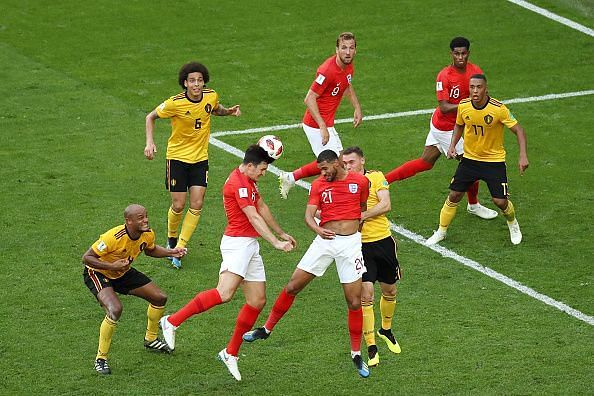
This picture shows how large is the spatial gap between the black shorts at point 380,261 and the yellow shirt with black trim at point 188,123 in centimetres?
343

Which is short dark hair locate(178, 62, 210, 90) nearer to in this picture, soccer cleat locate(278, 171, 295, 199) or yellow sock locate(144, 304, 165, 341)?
soccer cleat locate(278, 171, 295, 199)

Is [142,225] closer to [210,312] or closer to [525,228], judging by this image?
[210,312]

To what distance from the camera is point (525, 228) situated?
1664cm

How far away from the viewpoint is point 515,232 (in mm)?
16141

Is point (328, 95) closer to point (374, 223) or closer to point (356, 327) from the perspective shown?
point (374, 223)

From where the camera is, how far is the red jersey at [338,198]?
40.2 ft

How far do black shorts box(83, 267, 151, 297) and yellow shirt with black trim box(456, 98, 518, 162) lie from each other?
5.34 metres

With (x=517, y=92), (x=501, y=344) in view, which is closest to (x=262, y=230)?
(x=501, y=344)

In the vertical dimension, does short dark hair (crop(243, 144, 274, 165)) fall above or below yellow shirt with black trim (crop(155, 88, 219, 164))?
above

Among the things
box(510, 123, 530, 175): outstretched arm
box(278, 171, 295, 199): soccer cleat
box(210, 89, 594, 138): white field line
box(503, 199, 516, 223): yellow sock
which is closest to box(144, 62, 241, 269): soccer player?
box(278, 171, 295, 199): soccer cleat

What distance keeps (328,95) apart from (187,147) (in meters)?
2.47

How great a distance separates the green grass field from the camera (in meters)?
12.6

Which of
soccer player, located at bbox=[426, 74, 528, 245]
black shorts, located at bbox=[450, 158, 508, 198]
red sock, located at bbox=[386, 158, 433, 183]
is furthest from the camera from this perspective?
red sock, located at bbox=[386, 158, 433, 183]

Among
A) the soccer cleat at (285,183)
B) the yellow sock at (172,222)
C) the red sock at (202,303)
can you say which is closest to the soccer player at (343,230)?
the red sock at (202,303)
